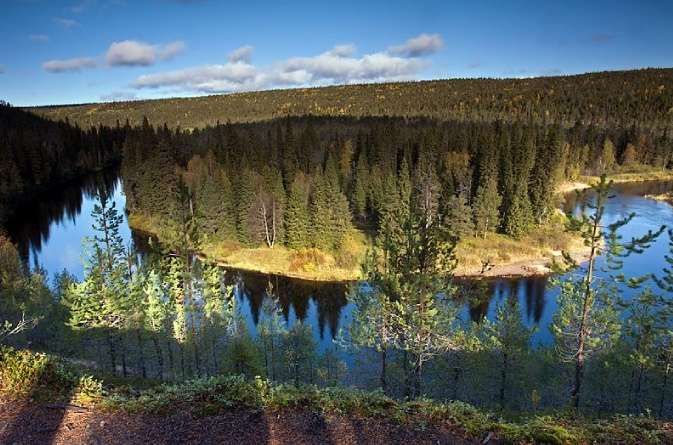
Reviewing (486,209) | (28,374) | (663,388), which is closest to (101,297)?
(28,374)

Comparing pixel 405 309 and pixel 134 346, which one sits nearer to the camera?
pixel 405 309

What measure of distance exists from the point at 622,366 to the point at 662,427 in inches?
812

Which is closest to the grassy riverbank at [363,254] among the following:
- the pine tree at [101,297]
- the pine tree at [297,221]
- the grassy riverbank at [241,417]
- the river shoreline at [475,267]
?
the river shoreline at [475,267]

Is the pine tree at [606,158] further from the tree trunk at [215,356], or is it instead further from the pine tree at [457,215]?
the tree trunk at [215,356]

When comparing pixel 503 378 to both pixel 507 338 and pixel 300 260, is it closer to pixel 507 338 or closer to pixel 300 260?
pixel 507 338

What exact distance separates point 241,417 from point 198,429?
115 cm

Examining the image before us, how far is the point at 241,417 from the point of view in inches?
502

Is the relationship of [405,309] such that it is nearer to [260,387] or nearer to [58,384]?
[260,387]

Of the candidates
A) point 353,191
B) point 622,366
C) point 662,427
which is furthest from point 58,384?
point 353,191

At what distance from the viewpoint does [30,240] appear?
2921 inches

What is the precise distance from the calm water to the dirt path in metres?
12.3

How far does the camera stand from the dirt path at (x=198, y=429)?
11758 mm

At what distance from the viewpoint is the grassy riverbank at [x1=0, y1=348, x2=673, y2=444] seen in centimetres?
1192

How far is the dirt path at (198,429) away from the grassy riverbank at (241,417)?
25mm
